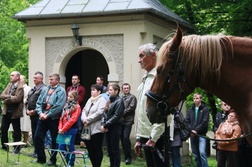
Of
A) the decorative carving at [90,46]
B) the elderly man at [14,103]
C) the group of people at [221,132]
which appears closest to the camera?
the group of people at [221,132]

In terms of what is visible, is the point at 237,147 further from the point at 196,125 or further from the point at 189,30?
the point at 189,30

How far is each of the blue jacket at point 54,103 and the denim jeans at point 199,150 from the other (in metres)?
3.19

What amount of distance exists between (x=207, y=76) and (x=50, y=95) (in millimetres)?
6504

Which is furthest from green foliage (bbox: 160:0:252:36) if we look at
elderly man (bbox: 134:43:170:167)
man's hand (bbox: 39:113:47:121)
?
elderly man (bbox: 134:43:170:167)

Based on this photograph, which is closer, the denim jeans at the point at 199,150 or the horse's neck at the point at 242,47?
the horse's neck at the point at 242,47

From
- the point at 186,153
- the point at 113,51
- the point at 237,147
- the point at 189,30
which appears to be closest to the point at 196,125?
the point at 237,147

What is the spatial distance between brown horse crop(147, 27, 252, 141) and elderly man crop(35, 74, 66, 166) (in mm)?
6048

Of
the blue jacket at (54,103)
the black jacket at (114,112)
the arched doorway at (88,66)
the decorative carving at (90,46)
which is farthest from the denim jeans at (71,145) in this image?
the arched doorway at (88,66)

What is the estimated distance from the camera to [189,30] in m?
15.5

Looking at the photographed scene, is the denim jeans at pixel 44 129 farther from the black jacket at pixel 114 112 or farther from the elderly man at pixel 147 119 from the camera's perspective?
the elderly man at pixel 147 119

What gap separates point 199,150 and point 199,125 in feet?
1.98

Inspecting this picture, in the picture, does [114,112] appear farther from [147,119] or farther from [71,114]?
[147,119]

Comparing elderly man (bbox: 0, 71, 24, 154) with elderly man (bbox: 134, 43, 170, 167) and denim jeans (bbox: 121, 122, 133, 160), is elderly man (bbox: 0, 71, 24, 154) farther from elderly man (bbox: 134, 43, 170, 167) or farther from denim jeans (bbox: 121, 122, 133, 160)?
elderly man (bbox: 134, 43, 170, 167)

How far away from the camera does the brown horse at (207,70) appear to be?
4.62 m
